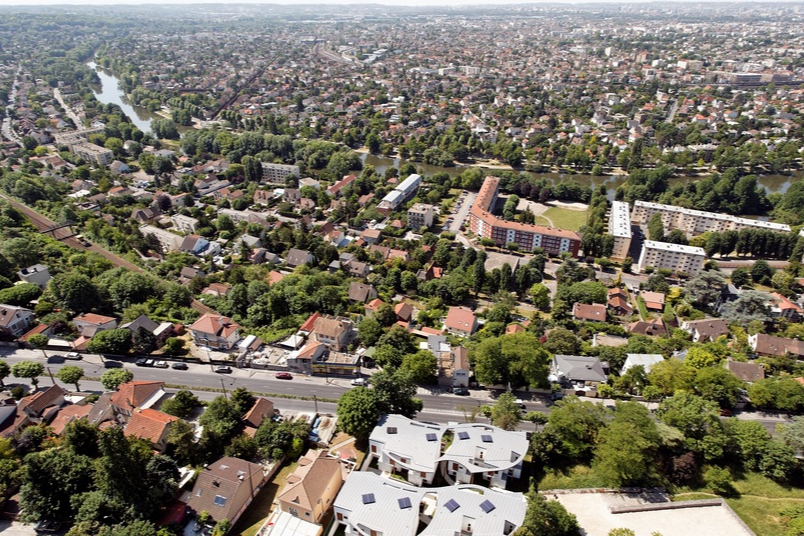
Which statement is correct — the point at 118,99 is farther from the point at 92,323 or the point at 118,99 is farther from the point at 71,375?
the point at 71,375

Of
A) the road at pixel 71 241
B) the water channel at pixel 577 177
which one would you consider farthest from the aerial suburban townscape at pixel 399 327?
the water channel at pixel 577 177

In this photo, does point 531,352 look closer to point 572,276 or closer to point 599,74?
point 572,276

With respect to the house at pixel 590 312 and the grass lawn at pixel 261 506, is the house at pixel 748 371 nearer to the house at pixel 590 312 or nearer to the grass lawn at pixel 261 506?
the house at pixel 590 312

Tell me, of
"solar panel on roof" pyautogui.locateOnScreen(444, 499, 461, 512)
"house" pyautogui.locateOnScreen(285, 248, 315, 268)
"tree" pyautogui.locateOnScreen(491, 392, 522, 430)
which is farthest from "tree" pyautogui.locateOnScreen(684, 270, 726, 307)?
"house" pyautogui.locateOnScreen(285, 248, 315, 268)

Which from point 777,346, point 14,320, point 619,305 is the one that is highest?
point 14,320

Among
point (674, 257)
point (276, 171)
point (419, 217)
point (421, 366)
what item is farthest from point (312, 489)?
point (276, 171)

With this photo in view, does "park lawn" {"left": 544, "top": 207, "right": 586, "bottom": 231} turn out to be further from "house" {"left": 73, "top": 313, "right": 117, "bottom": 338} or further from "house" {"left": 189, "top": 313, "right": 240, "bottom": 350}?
"house" {"left": 73, "top": 313, "right": 117, "bottom": 338}

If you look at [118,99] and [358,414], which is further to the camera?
[118,99]
